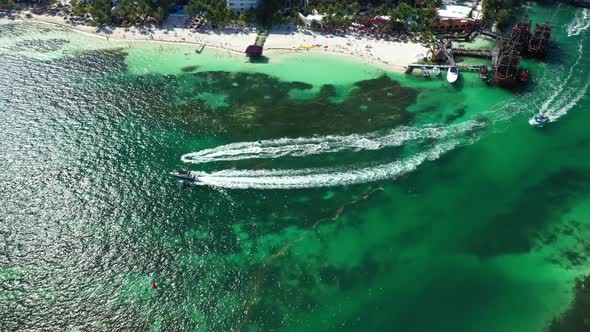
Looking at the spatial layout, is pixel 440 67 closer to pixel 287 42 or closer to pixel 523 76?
pixel 523 76

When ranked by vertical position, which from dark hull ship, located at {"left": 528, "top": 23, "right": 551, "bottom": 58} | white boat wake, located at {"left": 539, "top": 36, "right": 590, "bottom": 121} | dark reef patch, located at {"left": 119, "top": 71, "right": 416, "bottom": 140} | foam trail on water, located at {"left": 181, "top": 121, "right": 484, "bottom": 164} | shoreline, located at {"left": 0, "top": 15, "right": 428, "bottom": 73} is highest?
dark hull ship, located at {"left": 528, "top": 23, "right": 551, "bottom": 58}

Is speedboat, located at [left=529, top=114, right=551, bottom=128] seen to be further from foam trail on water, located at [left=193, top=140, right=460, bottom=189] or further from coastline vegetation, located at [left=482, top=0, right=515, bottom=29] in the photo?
coastline vegetation, located at [left=482, top=0, right=515, bottom=29]

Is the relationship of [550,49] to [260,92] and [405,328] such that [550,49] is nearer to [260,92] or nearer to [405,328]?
[260,92]

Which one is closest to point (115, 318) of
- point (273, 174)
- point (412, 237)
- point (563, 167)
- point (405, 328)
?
point (273, 174)

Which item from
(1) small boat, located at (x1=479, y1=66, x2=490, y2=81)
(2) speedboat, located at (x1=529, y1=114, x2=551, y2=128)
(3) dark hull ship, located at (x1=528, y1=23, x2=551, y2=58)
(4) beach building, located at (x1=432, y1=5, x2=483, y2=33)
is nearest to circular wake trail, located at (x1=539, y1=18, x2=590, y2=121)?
(2) speedboat, located at (x1=529, y1=114, x2=551, y2=128)

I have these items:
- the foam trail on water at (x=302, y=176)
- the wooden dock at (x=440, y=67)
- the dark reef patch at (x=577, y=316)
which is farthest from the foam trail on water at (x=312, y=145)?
the dark reef patch at (x=577, y=316)

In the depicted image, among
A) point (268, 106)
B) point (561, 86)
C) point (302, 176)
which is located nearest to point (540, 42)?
point (561, 86)

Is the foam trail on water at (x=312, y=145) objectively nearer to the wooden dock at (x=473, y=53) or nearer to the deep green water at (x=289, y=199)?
the deep green water at (x=289, y=199)
